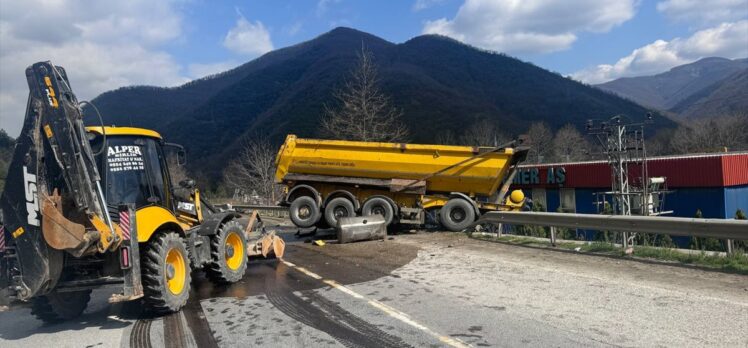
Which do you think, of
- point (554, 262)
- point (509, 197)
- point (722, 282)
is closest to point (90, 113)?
point (554, 262)

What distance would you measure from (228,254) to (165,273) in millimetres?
2698

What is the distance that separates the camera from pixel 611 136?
20.8m

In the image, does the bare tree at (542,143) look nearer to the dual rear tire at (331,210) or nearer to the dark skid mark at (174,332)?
the dual rear tire at (331,210)

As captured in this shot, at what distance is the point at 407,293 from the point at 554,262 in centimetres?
347

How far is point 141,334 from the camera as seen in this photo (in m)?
6.16

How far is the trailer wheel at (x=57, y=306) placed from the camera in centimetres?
689

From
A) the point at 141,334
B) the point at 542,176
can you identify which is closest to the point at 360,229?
the point at 141,334

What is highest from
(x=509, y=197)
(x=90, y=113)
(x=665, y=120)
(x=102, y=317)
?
(x=665, y=120)

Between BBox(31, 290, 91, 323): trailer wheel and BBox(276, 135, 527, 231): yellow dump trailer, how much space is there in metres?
8.82

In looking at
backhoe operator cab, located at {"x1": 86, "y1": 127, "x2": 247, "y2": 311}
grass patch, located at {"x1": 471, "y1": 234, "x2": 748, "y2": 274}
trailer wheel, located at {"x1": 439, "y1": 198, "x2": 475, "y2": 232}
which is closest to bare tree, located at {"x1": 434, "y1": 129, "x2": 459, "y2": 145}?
trailer wheel, located at {"x1": 439, "y1": 198, "x2": 475, "y2": 232}

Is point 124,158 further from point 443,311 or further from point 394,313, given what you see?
point 443,311

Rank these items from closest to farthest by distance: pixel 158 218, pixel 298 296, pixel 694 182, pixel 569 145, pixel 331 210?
pixel 158 218 → pixel 298 296 → pixel 331 210 → pixel 694 182 → pixel 569 145

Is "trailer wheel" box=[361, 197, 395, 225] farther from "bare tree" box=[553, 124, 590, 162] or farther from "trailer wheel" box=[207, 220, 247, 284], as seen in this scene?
"bare tree" box=[553, 124, 590, 162]

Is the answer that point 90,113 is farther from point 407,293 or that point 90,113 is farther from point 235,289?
point 407,293
